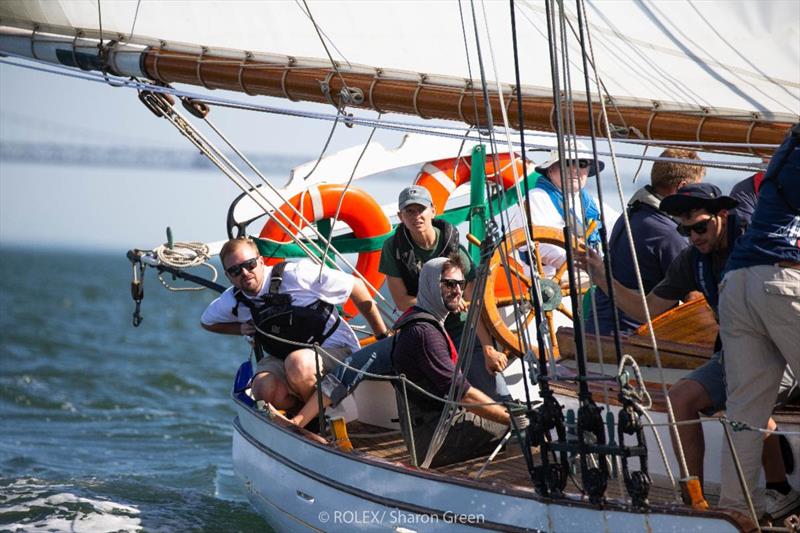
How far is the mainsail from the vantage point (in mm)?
5898

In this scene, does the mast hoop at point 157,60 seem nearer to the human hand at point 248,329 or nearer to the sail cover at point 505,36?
the sail cover at point 505,36

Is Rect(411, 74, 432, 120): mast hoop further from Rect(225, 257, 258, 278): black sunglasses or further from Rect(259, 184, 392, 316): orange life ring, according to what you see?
Rect(259, 184, 392, 316): orange life ring

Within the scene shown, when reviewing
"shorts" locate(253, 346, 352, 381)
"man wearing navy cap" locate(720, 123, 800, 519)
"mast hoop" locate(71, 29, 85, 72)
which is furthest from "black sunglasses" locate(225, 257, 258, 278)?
"man wearing navy cap" locate(720, 123, 800, 519)

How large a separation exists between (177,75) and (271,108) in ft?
2.37

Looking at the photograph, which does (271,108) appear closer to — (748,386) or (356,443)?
(356,443)

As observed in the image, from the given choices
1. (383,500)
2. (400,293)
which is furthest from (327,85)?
(383,500)

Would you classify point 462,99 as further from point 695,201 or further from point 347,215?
point 347,215

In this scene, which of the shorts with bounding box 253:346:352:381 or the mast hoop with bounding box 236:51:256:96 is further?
the mast hoop with bounding box 236:51:256:96

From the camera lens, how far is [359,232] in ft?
28.5

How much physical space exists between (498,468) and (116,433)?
7.82m

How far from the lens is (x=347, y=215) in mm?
8594

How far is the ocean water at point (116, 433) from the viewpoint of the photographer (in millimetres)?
8375

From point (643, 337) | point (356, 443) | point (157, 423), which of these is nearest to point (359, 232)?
point (356, 443)

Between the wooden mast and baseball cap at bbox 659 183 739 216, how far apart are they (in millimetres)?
931
